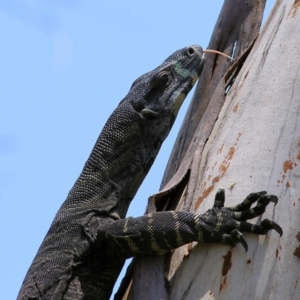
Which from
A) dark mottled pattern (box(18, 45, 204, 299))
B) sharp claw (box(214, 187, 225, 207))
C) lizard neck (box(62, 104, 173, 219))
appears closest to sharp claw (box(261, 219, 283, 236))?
sharp claw (box(214, 187, 225, 207))

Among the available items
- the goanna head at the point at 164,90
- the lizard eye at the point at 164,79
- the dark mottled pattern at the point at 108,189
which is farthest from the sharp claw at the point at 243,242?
the lizard eye at the point at 164,79

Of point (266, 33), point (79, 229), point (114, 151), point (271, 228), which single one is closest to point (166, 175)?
point (114, 151)

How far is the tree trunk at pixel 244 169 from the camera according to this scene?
5352mm

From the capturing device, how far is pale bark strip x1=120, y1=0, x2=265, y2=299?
6.06 m

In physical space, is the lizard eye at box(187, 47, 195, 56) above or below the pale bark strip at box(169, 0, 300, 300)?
above

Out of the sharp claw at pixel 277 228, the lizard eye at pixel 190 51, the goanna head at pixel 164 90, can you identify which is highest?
the lizard eye at pixel 190 51

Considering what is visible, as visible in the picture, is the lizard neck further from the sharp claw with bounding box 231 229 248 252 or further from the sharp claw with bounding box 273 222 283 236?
the sharp claw with bounding box 273 222 283 236

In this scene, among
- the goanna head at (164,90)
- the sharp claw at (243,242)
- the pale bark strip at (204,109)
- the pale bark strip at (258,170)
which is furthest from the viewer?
the goanna head at (164,90)

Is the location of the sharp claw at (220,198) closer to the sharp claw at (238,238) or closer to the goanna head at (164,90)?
the sharp claw at (238,238)

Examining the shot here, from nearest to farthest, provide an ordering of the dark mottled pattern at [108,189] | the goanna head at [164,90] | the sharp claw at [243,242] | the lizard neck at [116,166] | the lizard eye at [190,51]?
1. the sharp claw at [243,242]
2. the dark mottled pattern at [108,189]
3. the lizard neck at [116,166]
4. the goanna head at [164,90]
5. the lizard eye at [190,51]

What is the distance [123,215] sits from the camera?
7129mm

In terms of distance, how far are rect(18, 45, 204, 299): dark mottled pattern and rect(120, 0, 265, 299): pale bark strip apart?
0.20 metres

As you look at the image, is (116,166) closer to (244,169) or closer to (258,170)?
(244,169)

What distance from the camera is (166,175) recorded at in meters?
7.40
